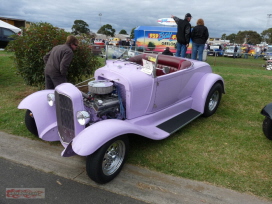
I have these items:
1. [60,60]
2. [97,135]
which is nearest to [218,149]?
[97,135]

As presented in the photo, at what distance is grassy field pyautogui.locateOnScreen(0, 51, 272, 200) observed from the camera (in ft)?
9.96

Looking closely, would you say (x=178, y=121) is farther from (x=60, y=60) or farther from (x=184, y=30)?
(x=184, y=30)

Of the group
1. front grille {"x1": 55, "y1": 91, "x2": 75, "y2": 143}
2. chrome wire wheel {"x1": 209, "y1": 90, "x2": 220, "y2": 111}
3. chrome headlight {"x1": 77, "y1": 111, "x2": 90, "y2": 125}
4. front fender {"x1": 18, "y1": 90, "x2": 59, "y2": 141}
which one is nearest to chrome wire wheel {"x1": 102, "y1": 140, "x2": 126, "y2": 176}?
chrome headlight {"x1": 77, "y1": 111, "x2": 90, "y2": 125}

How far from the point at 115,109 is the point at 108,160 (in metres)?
0.84

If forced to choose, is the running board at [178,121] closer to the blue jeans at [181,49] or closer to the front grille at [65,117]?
the front grille at [65,117]

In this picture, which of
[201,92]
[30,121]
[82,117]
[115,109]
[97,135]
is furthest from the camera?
[201,92]

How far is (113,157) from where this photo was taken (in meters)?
3.07

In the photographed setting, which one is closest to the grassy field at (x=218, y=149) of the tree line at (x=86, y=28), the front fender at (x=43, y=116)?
the front fender at (x=43, y=116)

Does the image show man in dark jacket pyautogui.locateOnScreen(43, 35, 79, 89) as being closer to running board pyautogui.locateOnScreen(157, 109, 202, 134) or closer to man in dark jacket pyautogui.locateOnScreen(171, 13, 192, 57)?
running board pyautogui.locateOnScreen(157, 109, 202, 134)

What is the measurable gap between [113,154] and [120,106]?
2.64ft

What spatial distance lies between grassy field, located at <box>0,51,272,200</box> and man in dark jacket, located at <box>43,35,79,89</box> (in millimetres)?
1179

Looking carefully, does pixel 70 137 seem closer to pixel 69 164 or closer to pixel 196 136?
pixel 69 164

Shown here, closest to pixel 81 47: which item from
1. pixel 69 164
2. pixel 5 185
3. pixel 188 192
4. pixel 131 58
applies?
pixel 131 58

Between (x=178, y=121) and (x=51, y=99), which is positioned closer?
(x=51, y=99)
